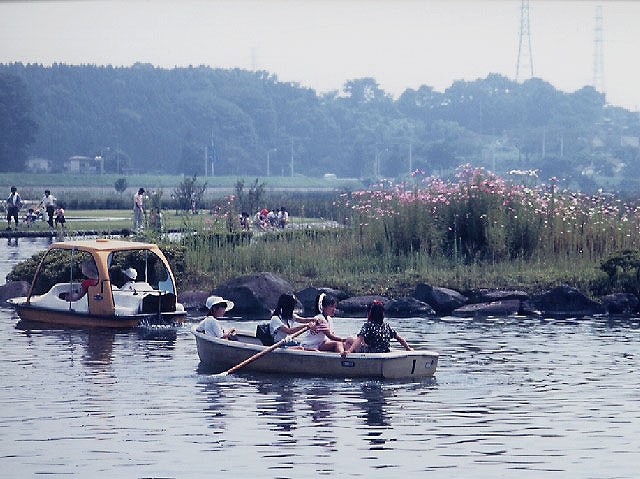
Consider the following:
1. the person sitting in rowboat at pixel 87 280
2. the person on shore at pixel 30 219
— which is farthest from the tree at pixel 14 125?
the person sitting in rowboat at pixel 87 280

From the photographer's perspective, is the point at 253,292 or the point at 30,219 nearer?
the point at 253,292

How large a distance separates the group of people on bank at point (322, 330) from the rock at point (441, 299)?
10186 millimetres

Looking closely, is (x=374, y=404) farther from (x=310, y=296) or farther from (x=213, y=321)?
(x=310, y=296)

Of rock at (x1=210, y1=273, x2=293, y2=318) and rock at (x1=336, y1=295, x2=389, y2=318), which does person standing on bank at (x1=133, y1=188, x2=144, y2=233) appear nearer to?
rock at (x1=210, y1=273, x2=293, y2=318)

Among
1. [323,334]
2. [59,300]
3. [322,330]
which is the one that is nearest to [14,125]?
[59,300]

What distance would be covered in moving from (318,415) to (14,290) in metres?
18.9

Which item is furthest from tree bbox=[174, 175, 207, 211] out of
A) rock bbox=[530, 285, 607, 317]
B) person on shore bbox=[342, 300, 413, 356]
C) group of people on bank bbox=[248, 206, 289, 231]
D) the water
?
person on shore bbox=[342, 300, 413, 356]

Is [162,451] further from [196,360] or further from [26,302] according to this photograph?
[26,302]

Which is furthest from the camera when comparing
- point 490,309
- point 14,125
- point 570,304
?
point 14,125

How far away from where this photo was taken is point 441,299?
119 feet

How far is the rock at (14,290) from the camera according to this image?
38.2 metres

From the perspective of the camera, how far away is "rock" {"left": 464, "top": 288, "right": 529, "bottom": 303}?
36406mm

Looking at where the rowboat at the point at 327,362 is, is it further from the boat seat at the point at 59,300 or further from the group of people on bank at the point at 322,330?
the boat seat at the point at 59,300

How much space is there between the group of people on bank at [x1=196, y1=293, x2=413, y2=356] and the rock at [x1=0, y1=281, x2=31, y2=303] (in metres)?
12.8
